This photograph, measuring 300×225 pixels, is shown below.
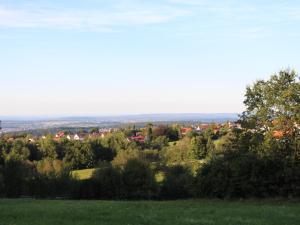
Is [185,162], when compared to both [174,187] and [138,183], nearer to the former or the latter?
[174,187]

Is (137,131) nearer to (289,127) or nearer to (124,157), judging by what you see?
(124,157)

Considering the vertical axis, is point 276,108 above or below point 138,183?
above

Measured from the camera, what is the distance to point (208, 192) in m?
30.6

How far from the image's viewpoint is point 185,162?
3563 inches

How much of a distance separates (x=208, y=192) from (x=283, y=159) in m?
4.94

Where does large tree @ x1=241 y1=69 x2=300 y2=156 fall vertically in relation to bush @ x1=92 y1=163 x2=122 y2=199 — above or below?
above

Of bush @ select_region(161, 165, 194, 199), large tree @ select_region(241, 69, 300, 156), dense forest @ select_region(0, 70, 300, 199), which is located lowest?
bush @ select_region(161, 165, 194, 199)

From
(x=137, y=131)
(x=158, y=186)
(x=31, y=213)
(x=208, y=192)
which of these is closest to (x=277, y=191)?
(x=208, y=192)

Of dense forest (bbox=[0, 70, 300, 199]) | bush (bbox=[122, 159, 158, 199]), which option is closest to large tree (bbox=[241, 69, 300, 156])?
dense forest (bbox=[0, 70, 300, 199])

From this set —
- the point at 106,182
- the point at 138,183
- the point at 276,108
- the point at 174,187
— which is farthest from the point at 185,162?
the point at 276,108

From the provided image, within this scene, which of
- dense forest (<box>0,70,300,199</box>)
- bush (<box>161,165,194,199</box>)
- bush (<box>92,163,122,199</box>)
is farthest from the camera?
bush (<box>161,165,194,199</box>)

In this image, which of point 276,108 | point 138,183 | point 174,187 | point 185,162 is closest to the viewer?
point 276,108

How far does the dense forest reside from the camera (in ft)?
96.6

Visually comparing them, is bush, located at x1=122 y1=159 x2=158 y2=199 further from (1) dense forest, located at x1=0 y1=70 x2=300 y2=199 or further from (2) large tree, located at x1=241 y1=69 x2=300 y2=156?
(2) large tree, located at x1=241 y1=69 x2=300 y2=156
